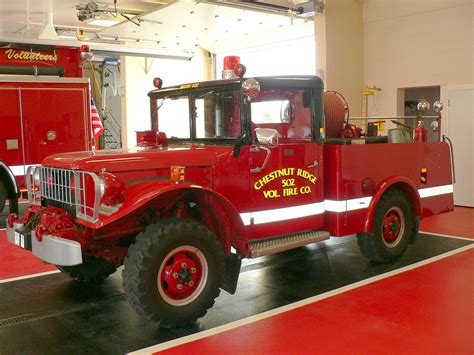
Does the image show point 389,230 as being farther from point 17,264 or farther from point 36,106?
point 36,106

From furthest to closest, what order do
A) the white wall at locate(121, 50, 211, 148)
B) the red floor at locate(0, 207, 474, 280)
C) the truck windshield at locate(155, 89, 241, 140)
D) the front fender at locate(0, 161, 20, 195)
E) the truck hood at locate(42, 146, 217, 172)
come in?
the white wall at locate(121, 50, 211, 148) → the front fender at locate(0, 161, 20, 195) → the red floor at locate(0, 207, 474, 280) → the truck windshield at locate(155, 89, 241, 140) → the truck hood at locate(42, 146, 217, 172)

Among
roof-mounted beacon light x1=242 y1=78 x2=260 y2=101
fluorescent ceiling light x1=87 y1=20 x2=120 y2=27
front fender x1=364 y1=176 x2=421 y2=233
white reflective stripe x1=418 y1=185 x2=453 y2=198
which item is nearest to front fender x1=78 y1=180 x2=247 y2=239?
roof-mounted beacon light x1=242 y1=78 x2=260 y2=101

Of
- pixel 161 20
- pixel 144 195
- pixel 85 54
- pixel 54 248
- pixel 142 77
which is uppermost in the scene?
pixel 161 20

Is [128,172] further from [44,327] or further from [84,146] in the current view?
[84,146]

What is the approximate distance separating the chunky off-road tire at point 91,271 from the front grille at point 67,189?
2.37 feet

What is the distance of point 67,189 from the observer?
399 centimetres

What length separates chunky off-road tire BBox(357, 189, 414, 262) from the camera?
210 inches

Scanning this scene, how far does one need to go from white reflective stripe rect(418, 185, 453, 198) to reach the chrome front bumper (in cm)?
400

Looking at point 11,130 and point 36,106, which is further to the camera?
point 36,106

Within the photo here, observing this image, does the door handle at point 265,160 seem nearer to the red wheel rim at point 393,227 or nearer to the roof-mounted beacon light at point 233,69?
the roof-mounted beacon light at point 233,69

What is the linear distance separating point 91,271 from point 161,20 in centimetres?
828

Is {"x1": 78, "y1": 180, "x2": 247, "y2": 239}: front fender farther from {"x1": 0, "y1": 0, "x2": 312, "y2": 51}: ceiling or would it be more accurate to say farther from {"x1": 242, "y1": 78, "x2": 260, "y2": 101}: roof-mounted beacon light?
{"x1": 0, "y1": 0, "x2": 312, "y2": 51}: ceiling

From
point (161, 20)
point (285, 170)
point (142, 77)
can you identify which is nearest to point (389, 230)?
point (285, 170)

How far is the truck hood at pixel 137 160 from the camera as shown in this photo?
373 centimetres
